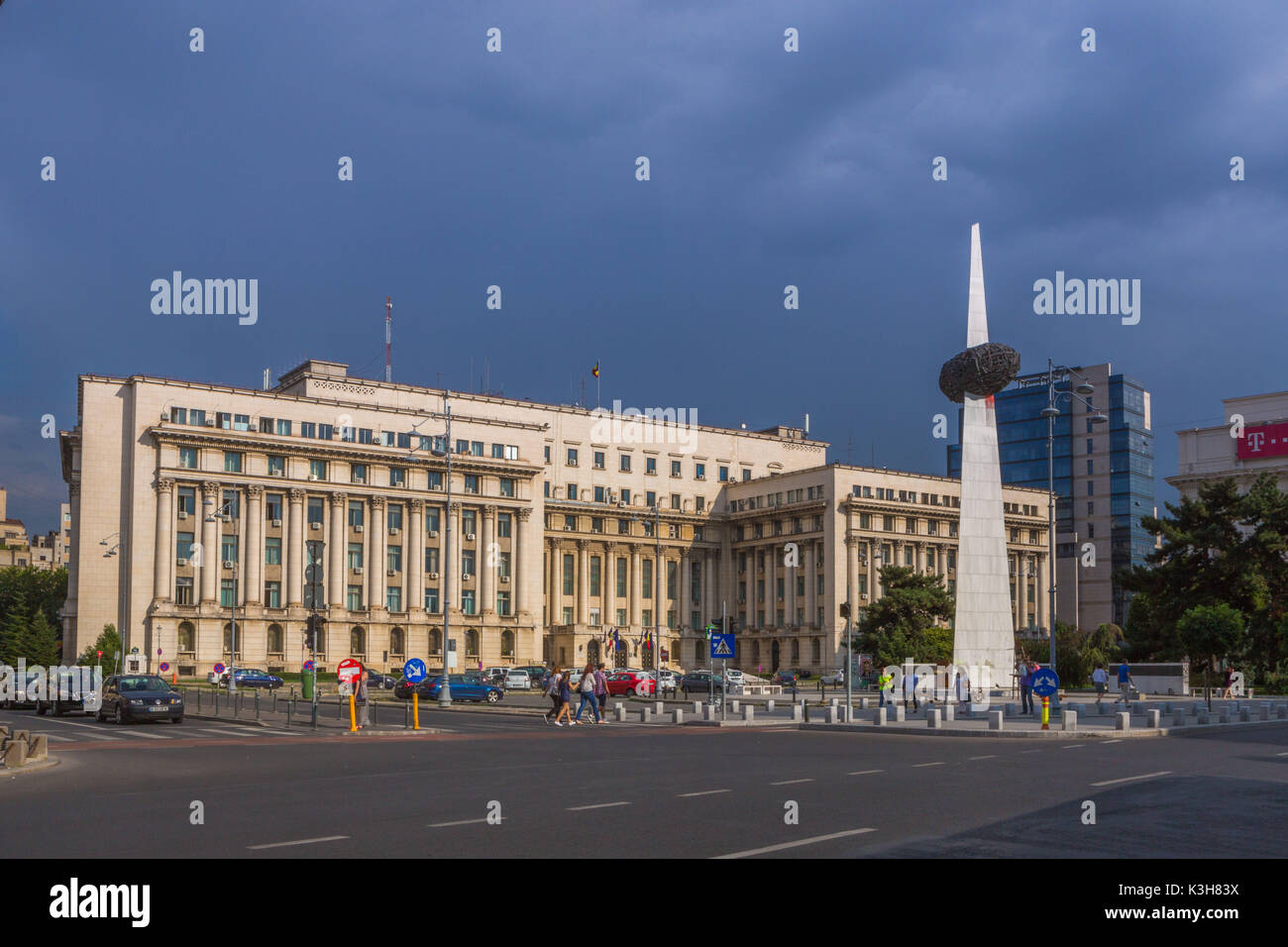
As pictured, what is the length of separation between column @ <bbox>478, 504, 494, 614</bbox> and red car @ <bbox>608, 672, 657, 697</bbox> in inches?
1388

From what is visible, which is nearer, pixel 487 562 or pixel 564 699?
pixel 564 699

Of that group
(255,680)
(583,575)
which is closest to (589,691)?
(255,680)

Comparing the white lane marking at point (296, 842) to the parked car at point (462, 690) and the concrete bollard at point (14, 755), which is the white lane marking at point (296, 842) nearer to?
the concrete bollard at point (14, 755)

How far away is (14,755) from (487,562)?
82266 mm

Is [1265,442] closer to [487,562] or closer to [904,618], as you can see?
[904,618]

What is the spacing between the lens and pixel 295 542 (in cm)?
9512

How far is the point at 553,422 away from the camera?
11444 centimetres

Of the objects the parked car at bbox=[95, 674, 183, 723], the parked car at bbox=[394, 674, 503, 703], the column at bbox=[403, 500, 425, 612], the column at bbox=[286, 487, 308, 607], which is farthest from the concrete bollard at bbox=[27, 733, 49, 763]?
the column at bbox=[403, 500, 425, 612]

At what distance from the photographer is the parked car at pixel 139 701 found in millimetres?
38875

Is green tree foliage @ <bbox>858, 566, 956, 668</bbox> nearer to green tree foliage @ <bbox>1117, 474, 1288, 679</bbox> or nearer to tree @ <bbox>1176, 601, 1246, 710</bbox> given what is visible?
green tree foliage @ <bbox>1117, 474, 1288, 679</bbox>

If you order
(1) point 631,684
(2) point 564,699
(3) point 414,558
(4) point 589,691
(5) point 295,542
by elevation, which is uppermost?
(5) point 295,542

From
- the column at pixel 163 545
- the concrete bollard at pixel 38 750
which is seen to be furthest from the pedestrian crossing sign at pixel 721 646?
the column at pixel 163 545

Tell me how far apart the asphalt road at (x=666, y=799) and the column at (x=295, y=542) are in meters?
66.7
